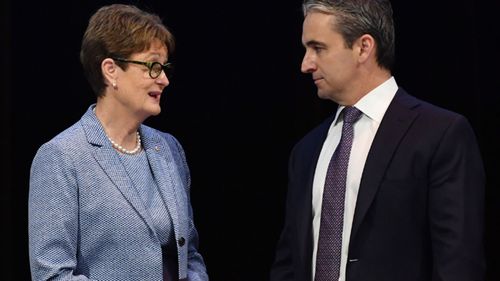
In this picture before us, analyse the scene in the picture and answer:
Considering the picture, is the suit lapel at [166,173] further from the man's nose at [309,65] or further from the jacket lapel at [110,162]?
the man's nose at [309,65]

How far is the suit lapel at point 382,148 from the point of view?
2.55 meters

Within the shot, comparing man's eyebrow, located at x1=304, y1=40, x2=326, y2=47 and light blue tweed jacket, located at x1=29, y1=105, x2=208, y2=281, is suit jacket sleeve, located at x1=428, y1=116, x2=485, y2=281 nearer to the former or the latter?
man's eyebrow, located at x1=304, y1=40, x2=326, y2=47

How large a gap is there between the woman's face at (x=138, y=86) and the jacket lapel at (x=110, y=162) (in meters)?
0.10

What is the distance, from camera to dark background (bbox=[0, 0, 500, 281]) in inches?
140

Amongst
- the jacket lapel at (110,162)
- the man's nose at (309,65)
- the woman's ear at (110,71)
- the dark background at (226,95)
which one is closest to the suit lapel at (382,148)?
the man's nose at (309,65)

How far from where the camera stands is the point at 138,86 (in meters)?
2.63

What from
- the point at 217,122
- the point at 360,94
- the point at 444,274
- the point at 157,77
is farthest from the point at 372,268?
the point at 217,122

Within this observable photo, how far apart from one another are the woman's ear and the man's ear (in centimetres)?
66

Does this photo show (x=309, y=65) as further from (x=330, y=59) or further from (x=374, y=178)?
(x=374, y=178)

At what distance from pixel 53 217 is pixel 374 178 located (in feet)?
2.67

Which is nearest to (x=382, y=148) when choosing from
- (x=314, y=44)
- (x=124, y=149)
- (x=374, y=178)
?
(x=374, y=178)

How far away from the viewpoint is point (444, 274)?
2457mm

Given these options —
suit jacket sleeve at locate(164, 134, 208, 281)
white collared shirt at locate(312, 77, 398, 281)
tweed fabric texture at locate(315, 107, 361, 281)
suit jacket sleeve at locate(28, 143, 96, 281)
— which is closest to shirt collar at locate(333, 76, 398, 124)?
white collared shirt at locate(312, 77, 398, 281)

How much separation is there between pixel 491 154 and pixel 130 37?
1.48 meters
